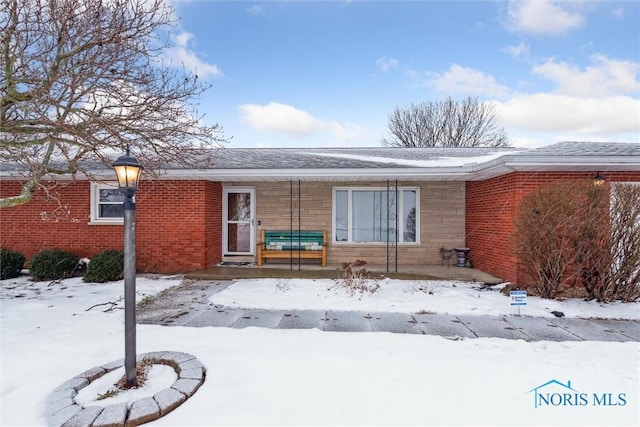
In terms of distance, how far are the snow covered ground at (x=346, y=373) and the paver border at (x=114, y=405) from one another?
84 millimetres

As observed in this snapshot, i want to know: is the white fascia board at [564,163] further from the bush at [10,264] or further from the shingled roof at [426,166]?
the bush at [10,264]

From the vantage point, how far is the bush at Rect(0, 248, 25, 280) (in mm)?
7473

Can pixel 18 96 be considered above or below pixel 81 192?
above

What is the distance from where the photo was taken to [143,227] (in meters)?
8.14

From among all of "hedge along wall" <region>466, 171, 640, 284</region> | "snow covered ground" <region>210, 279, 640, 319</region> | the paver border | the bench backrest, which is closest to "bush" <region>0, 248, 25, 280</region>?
"snow covered ground" <region>210, 279, 640, 319</region>

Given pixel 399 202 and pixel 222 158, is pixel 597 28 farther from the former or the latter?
pixel 222 158

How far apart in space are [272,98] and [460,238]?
9.28m

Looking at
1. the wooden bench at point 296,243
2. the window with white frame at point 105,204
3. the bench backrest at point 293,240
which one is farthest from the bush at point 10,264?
the bench backrest at point 293,240

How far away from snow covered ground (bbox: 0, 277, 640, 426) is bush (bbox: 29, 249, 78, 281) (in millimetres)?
2745

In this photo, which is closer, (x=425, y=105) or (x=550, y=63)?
(x=550, y=63)

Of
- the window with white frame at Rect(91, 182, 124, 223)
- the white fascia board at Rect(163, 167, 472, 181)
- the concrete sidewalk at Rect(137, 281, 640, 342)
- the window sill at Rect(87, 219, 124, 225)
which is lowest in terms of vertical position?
the concrete sidewalk at Rect(137, 281, 640, 342)

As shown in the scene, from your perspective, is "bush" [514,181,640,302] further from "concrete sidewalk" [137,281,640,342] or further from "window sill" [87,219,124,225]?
"window sill" [87,219,124,225]

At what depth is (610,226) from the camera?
16.8ft

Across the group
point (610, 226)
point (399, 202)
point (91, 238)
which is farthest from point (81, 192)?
point (610, 226)
